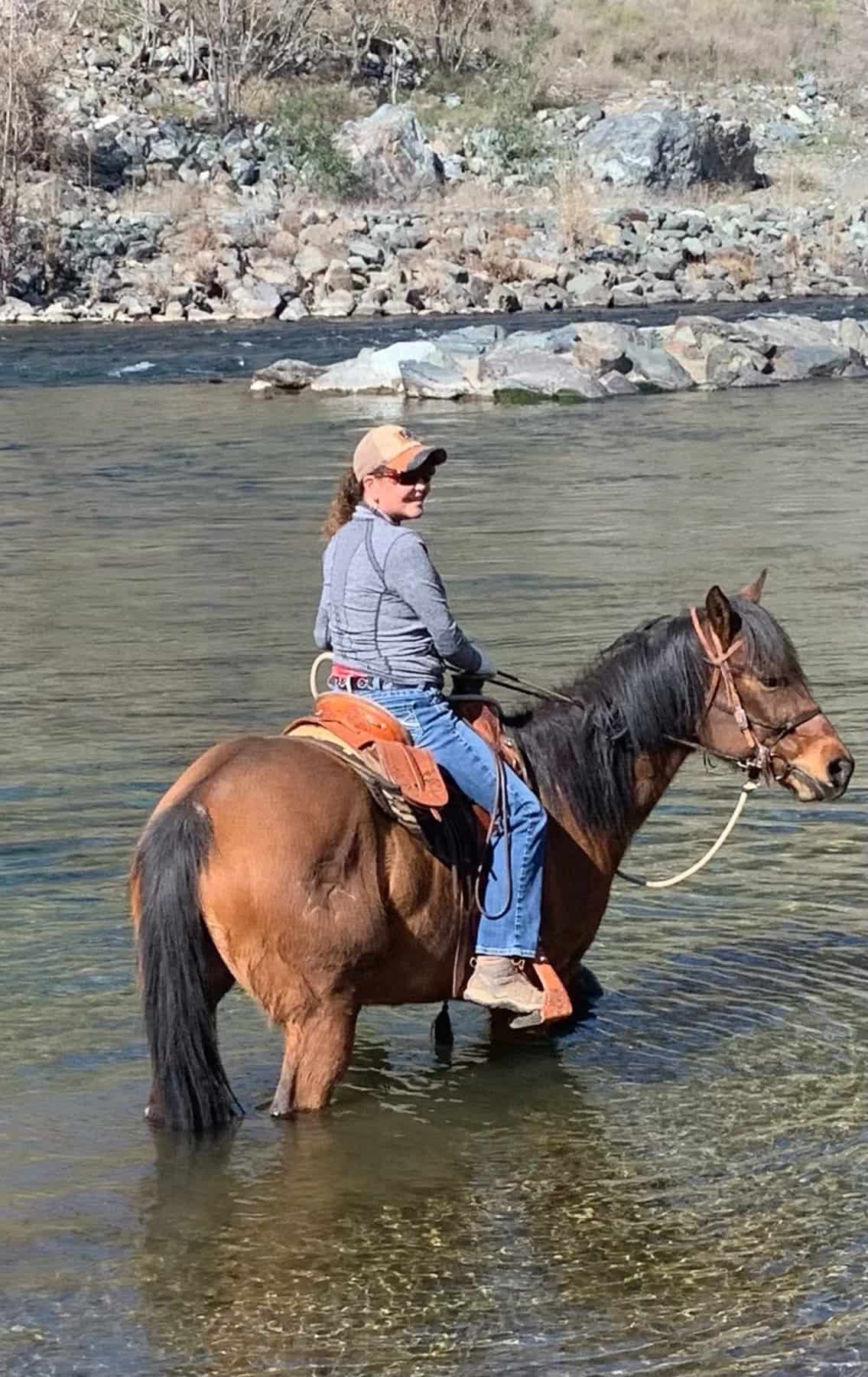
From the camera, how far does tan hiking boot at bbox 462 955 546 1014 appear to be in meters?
6.25

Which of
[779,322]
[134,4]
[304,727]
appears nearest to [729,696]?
A: [304,727]

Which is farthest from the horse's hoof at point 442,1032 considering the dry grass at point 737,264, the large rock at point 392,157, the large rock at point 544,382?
the large rock at point 392,157

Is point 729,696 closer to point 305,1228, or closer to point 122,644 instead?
point 305,1228

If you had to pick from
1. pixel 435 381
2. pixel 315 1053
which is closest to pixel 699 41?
pixel 435 381

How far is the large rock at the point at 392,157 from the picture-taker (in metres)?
50.5

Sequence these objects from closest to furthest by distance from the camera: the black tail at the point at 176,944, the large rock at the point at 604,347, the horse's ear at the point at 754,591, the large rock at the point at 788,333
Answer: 1. the black tail at the point at 176,944
2. the horse's ear at the point at 754,591
3. the large rock at the point at 604,347
4. the large rock at the point at 788,333

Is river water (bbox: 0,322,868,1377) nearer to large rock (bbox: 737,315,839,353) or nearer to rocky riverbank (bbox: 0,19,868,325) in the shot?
large rock (bbox: 737,315,839,353)

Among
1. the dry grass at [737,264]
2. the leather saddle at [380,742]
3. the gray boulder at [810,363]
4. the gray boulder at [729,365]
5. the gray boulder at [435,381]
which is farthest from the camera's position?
the dry grass at [737,264]

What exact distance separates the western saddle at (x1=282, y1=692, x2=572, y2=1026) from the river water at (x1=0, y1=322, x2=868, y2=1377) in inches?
22.8

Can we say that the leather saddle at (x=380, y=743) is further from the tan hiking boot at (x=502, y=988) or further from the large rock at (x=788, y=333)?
the large rock at (x=788, y=333)

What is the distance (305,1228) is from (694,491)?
15815 mm

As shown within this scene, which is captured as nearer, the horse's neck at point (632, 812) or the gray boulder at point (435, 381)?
the horse's neck at point (632, 812)

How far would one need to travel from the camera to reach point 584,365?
30.4 m

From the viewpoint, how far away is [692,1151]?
19.7 ft
